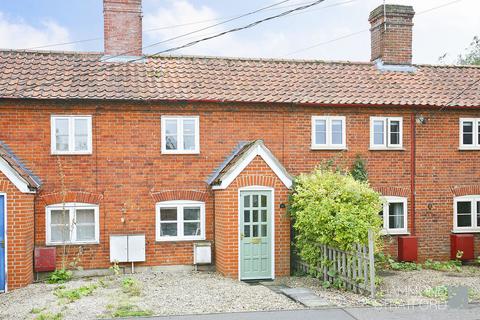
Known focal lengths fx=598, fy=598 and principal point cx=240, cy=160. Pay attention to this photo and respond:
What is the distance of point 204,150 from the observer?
59.9 feet

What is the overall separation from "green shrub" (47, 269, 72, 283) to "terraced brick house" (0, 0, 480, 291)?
1.73 ft

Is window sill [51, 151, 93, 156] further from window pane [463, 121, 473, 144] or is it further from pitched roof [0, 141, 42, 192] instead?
window pane [463, 121, 473, 144]

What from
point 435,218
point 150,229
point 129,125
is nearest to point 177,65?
point 129,125

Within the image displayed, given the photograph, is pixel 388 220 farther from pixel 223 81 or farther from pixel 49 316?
pixel 49 316

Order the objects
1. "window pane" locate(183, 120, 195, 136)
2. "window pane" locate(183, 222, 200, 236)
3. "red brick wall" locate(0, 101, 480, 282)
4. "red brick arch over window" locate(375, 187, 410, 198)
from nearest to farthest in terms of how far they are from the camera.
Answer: "red brick wall" locate(0, 101, 480, 282), "window pane" locate(183, 222, 200, 236), "window pane" locate(183, 120, 195, 136), "red brick arch over window" locate(375, 187, 410, 198)

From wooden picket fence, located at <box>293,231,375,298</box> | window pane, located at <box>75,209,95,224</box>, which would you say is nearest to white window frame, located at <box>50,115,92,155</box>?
window pane, located at <box>75,209,95,224</box>

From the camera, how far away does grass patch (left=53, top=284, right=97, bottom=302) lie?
13695 millimetres

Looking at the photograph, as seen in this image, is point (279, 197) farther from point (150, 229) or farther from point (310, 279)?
point (150, 229)

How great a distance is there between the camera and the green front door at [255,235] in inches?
659

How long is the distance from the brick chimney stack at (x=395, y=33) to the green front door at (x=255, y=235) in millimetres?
7976

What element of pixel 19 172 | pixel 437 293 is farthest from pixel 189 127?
pixel 437 293

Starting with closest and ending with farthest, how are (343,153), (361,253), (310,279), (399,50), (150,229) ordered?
1. (361,253)
2. (310,279)
3. (150,229)
4. (343,153)
5. (399,50)

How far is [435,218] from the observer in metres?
19.7

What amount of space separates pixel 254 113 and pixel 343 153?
3.18m
